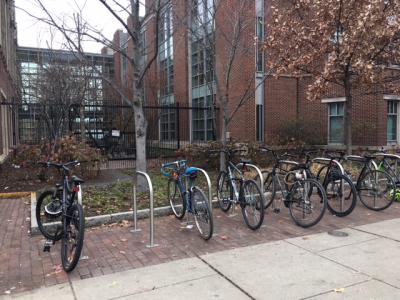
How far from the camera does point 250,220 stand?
609 centimetres

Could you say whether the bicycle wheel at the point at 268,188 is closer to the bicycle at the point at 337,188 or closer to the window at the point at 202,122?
the bicycle at the point at 337,188

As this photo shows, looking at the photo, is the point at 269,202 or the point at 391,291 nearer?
the point at 391,291

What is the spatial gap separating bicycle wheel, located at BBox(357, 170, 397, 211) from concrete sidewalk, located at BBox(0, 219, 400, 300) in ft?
6.62

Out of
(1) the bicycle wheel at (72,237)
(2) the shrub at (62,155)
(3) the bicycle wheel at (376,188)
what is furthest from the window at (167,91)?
(1) the bicycle wheel at (72,237)

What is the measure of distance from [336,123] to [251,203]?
12315 millimetres

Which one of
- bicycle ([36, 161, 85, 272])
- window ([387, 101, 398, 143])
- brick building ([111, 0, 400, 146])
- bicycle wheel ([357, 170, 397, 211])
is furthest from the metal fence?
window ([387, 101, 398, 143])

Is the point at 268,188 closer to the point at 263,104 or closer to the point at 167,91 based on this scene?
the point at 263,104

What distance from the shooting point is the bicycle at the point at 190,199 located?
5.40 meters

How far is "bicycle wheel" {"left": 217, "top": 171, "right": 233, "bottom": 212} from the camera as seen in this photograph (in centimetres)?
676

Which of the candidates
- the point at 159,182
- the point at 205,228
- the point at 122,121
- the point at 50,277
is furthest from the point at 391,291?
the point at 122,121

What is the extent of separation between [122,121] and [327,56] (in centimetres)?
1185

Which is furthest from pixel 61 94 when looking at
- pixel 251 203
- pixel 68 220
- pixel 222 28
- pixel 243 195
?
pixel 68 220

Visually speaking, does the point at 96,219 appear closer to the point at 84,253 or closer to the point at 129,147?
the point at 84,253

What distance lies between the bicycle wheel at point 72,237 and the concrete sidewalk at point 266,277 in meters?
0.32
